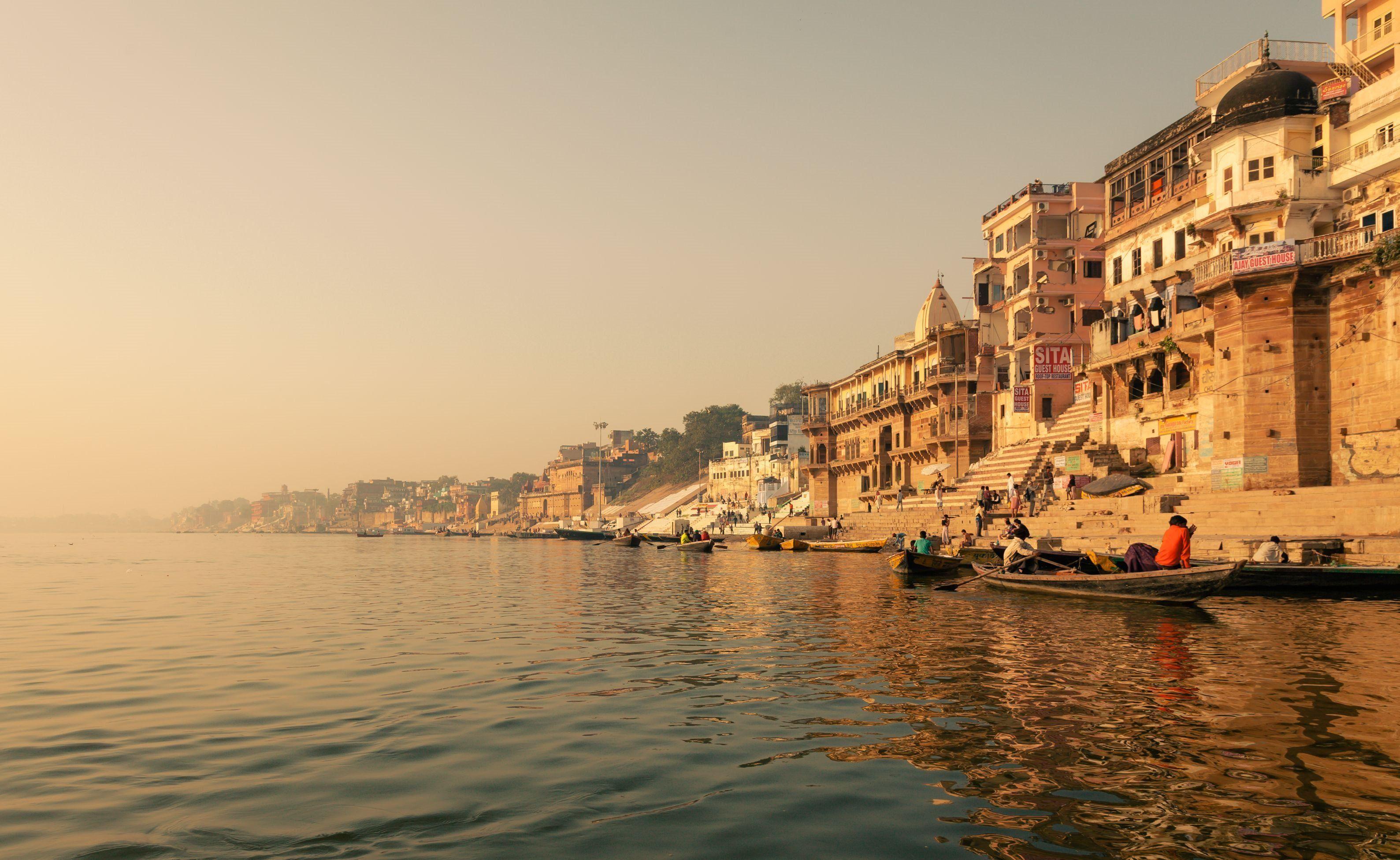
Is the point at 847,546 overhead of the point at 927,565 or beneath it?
beneath

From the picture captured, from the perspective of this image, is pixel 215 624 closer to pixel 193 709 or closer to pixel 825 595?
pixel 193 709

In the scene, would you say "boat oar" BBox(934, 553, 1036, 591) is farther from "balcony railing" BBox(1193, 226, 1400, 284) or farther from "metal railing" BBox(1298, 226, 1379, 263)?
"metal railing" BBox(1298, 226, 1379, 263)

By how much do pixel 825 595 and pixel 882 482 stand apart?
45.3 metres

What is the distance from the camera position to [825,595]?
22859 mm

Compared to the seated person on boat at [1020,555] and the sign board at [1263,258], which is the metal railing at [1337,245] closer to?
the sign board at [1263,258]

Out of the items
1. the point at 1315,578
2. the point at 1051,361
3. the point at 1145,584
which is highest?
the point at 1051,361

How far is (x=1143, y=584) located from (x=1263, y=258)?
55.0 ft

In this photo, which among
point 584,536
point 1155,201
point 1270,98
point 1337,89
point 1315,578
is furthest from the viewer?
point 584,536

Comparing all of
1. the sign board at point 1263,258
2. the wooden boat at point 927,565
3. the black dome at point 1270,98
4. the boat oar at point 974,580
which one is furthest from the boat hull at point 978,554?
the black dome at point 1270,98

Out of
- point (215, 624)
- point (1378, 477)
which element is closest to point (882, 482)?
point (1378, 477)

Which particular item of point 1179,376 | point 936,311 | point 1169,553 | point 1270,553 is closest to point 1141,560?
point 1169,553

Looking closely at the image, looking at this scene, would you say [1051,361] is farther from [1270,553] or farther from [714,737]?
[714,737]

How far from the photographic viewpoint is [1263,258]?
96.3 feet

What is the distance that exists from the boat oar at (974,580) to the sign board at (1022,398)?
27.2 meters
